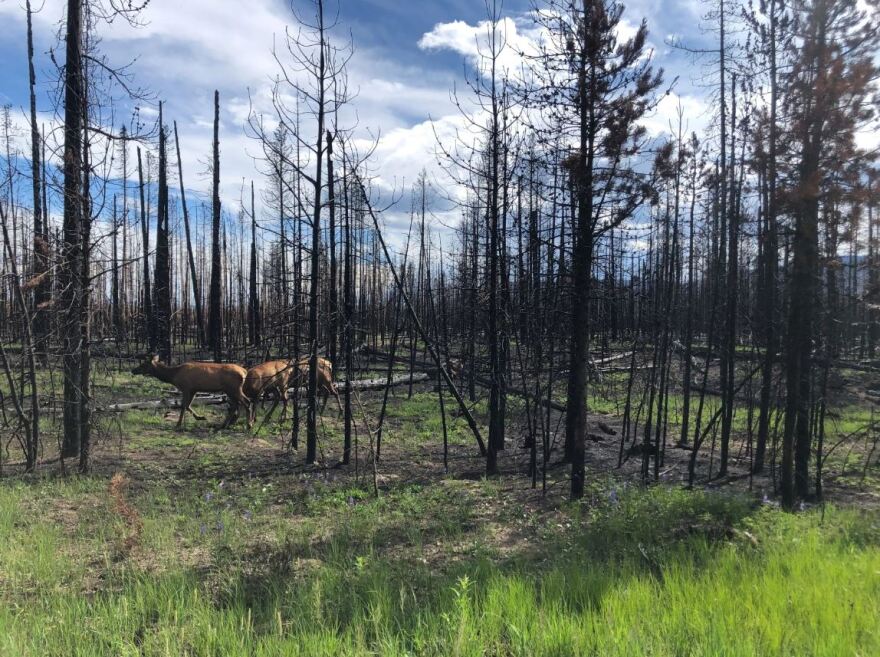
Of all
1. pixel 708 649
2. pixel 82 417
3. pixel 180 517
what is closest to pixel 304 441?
pixel 82 417

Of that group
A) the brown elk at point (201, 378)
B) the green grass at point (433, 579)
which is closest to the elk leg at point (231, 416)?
the brown elk at point (201, 378)

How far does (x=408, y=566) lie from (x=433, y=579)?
55 centimetres

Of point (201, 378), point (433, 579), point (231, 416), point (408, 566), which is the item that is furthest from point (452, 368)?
point (433, 579)

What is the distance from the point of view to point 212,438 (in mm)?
12047

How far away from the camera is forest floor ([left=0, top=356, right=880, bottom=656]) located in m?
3.32

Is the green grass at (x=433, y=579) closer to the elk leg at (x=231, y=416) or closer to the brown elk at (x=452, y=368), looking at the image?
the brown elk at (x=452, y=368)

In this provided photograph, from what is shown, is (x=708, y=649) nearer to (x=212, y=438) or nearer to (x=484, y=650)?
(x=484, y=650)

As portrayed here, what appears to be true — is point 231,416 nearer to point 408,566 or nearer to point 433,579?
→ point 408,566

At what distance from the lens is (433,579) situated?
4734 mm

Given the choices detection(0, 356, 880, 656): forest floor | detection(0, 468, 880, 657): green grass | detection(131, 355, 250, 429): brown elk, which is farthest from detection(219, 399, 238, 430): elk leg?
detection(0, 468, 880, 657): green grass

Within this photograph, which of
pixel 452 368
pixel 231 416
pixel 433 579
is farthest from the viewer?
pixel 452 368

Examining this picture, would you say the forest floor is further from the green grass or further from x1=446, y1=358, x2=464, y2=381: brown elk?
x1=446, y1=358, x2=464, y2=381: brown elk

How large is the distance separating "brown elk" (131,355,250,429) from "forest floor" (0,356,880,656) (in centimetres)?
346

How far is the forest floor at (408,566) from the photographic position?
10.9ft
